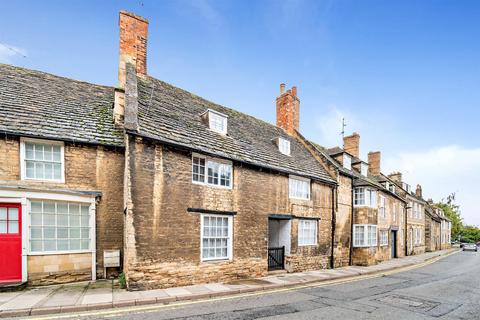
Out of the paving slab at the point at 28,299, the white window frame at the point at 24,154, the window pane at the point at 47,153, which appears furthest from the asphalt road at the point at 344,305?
the window pane at the point at 47,153

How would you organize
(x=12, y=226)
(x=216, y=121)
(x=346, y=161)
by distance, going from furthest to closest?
1. (x=346, y=161)
2. (x=216, y=121)
3. (x=12, y=226)

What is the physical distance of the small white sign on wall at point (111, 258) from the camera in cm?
1023

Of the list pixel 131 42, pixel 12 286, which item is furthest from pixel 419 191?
pixel 12 286

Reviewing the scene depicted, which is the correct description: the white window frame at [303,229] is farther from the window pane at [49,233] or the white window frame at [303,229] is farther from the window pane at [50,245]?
the window pane at [49,233]

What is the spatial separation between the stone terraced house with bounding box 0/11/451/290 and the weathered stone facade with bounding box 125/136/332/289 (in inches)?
1.7

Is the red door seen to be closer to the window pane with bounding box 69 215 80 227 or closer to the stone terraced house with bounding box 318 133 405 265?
the window pane with bounding box 69 215 80 227

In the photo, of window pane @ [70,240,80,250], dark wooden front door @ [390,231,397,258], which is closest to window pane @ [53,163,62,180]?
window pane @ [70,240,80,250]

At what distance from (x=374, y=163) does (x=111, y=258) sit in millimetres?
29563

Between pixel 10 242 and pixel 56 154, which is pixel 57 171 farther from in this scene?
pixel 10 242

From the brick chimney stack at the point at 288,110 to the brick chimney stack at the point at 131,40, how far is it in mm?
11296

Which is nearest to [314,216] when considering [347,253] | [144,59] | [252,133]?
[347,253]

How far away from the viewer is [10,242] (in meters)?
Result: 8.95

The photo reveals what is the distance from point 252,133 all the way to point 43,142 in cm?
1068

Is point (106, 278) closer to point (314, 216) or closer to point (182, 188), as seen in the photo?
point (182, 188)
